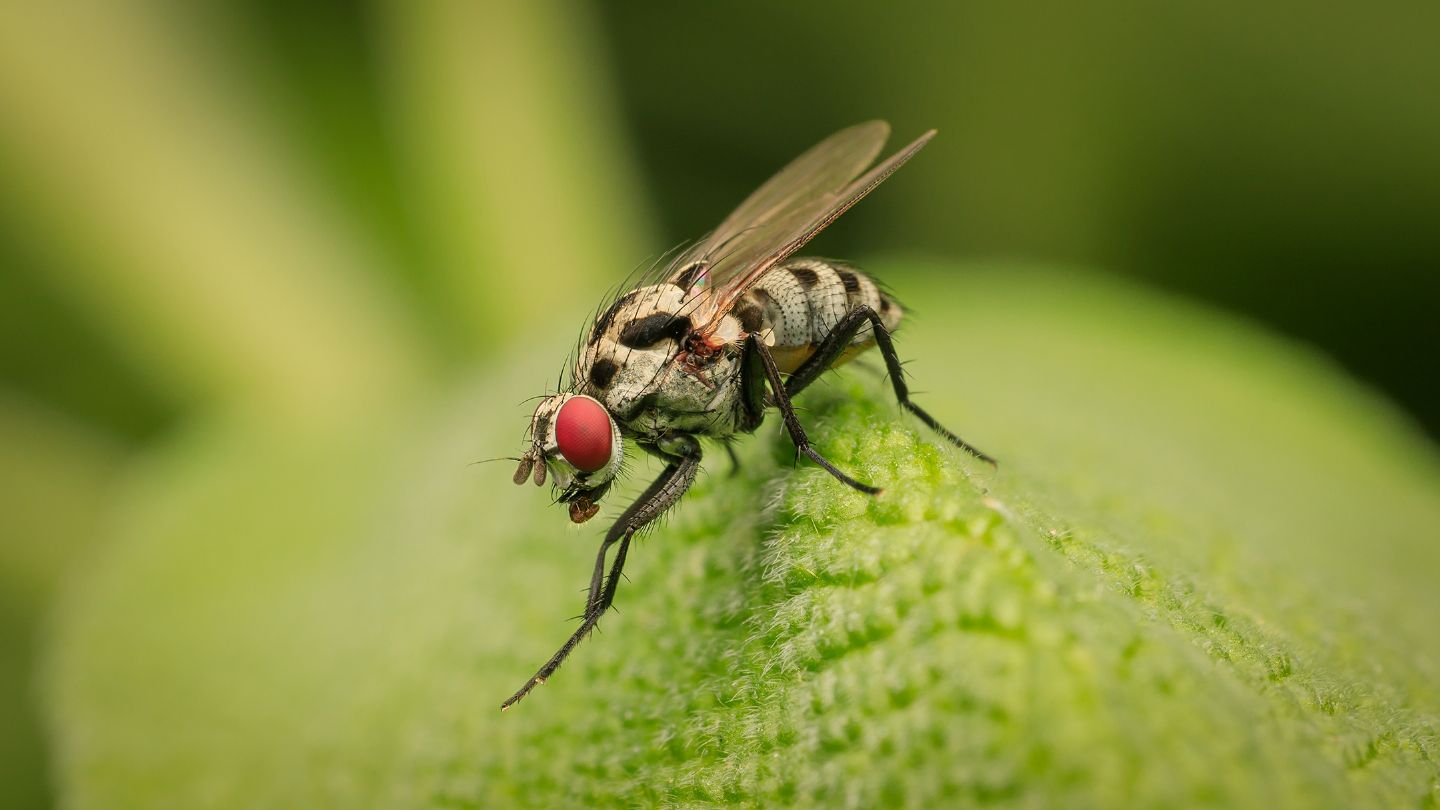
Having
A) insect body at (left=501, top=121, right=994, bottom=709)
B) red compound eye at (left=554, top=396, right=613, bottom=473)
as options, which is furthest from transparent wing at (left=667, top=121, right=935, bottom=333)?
red compound eye at (left=554, top=396, right=613, bottom=473)

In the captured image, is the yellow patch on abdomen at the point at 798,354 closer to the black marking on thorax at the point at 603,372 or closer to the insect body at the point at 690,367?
the insect body at the point at 690,367

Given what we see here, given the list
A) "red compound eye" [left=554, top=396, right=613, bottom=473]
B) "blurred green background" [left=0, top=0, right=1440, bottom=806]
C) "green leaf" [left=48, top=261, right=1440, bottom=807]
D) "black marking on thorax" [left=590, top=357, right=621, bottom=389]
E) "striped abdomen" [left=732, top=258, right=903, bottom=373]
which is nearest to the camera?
"green leaf" [left=48, top=261, right=1440, bottom=807]

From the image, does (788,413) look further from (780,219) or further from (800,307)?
(780,219)

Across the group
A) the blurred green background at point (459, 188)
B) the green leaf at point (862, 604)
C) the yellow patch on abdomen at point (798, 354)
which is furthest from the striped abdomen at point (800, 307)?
the blurred green background at point (459, 188)

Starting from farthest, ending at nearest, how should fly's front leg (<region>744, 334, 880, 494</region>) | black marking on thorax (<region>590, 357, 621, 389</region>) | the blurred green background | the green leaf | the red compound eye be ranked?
the blurred green background, black marking on thorax (<region>590, 357, 621, 389</region>), the red compound eye, fly's front leg (<region>744, 334, 880, 494</region>), the green leaf

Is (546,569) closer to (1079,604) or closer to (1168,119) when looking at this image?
(1079,604)

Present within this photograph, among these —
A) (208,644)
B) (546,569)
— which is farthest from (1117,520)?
(208,644)

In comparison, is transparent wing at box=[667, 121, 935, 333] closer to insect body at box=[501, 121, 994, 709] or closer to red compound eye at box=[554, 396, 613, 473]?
insect body at box=[501, 121, 994, 709]

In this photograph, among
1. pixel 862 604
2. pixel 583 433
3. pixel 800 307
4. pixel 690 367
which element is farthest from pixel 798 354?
pixel 862 604
